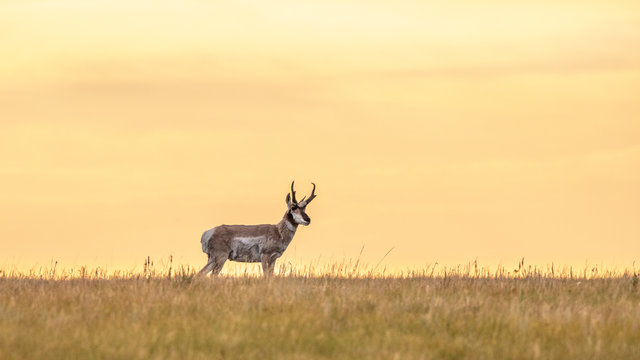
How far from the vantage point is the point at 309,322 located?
11.7 meters

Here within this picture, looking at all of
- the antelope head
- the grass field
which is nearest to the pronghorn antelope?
the antelope head

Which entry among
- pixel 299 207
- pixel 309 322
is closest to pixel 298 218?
pixel 299 207

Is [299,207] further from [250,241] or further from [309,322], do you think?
[309,322]

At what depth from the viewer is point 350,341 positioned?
1095cm

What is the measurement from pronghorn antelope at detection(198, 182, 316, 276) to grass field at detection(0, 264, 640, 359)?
841 centimetres

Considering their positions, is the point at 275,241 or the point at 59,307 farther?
the point at 275,241

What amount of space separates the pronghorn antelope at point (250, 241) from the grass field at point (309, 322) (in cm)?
841

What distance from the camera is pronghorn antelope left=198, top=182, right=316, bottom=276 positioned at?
24656 mm

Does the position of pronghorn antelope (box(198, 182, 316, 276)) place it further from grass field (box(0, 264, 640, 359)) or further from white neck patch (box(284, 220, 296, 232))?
grass field (box(0, 264, 640, 359))

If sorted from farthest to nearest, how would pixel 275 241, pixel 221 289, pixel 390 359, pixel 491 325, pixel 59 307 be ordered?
pixel 275 241
pixel 221 289
pixel 59 307
pixel 491 325
pixel 390 359

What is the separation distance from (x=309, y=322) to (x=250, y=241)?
43.3 ft

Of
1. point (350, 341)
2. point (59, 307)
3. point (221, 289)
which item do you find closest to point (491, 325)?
point (350, 341)

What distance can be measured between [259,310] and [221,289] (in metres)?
2.50

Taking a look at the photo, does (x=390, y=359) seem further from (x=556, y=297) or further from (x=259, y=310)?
(x=556, y=297)
